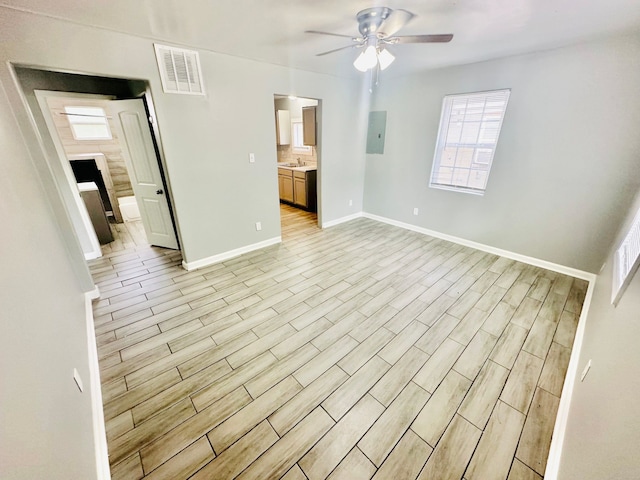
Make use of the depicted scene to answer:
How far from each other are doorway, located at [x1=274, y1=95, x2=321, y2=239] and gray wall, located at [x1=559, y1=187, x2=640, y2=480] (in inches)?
152

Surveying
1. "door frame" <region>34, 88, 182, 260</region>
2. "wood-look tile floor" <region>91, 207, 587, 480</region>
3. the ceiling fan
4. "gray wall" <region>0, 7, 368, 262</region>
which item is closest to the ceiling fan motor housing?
the ceiling fan

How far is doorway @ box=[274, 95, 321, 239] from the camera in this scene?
4.95m

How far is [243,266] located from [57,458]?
2.47 metres

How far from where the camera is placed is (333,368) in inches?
74.3

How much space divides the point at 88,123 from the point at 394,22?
6.01 metres

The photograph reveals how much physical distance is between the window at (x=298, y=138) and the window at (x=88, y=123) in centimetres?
385

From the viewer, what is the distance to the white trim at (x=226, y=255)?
3238 millimetres

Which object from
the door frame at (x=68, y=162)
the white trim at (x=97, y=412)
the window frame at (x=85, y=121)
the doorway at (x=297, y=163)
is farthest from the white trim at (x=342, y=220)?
the window frame at (x=85, y=121)

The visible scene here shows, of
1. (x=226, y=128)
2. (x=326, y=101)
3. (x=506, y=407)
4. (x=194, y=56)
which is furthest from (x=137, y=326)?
(x=326, y=101)

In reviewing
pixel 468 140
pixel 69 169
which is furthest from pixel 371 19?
pixel 69 169

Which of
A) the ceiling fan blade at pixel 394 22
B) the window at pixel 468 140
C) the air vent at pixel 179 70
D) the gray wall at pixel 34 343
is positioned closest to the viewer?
the gray wall at pixel 34 343

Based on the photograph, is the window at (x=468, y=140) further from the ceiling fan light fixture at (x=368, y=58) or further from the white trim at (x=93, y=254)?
the white trim at (x=93, y=254)

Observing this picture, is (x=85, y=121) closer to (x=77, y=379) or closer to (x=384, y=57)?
(x=77, y=379)

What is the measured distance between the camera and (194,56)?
2.59 m
